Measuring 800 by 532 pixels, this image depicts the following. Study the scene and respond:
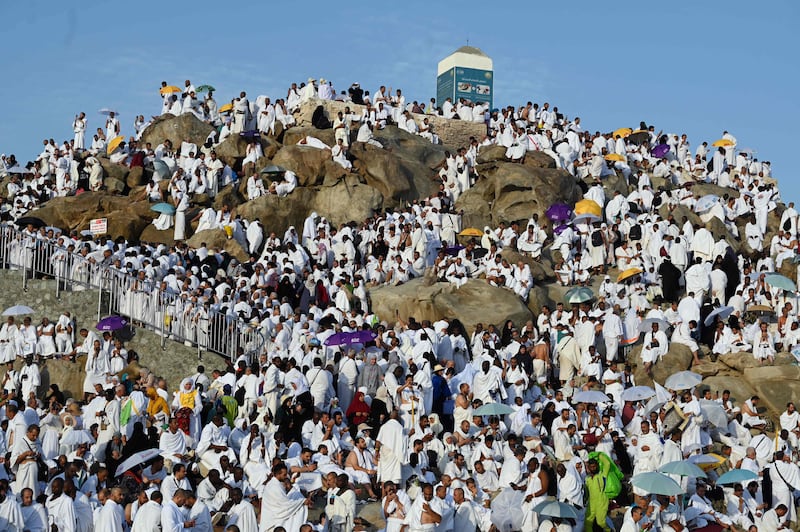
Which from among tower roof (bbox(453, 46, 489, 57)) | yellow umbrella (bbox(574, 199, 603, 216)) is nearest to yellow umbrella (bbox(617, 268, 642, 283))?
yellow umbrella (bbox(574, 199, 603, 216))

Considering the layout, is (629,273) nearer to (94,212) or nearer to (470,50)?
(94,212)

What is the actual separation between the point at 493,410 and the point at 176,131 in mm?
21493

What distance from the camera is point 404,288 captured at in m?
27.4

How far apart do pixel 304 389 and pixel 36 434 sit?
16.7 feet

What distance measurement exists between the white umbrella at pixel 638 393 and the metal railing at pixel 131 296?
773 cm

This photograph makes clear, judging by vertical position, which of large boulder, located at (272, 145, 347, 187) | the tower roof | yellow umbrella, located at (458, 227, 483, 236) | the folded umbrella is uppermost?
the tower roof

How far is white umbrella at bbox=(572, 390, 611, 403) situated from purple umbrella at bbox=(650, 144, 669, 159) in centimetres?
1886

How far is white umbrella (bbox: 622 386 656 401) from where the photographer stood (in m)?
22.0

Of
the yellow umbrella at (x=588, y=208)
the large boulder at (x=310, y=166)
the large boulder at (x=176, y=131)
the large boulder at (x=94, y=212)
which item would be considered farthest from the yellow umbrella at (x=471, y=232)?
the large boulder at (x=176, y=131)

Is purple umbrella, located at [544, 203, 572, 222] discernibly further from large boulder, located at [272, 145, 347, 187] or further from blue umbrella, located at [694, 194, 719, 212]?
large boulder, located at [272, 145, 347, 187]

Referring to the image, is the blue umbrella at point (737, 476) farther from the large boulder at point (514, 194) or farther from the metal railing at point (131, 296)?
the large boulder at point (514, 194)

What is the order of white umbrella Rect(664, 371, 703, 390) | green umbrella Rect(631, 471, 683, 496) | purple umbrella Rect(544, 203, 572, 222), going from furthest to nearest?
purple umbrella Rect(544, 203, 572, 222) → white umbrella Rect(664, 371, 703, 390) → green umbrella Rect(631, 471, 683, 496)

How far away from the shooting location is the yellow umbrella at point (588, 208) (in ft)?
103

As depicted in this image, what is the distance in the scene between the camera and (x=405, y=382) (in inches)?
845
